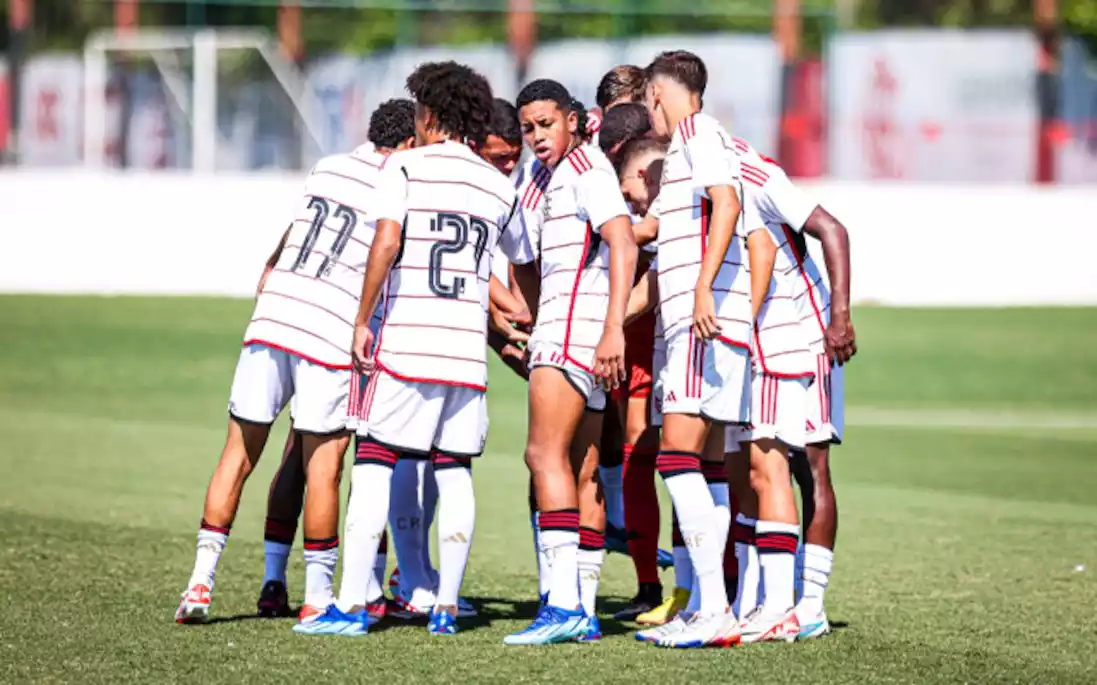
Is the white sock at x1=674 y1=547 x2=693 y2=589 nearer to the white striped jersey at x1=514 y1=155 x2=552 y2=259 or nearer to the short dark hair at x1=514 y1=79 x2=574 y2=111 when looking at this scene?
the white striped jersey at x1=514 y1=155 x2=552 y2=259

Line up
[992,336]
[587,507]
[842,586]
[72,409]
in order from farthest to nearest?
[992,336] → [72,409] → [842,586] → [587,507]

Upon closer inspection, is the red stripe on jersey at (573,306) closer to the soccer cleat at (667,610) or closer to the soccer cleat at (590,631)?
the soccer cleat at (590,631)

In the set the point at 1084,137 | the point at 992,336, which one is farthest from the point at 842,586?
the point at 1084,137

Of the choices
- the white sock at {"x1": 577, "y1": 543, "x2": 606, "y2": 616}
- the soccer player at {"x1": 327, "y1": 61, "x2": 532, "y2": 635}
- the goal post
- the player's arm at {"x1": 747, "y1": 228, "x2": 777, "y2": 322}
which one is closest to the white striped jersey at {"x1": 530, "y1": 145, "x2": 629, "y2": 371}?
the soccer player at {"x1": 327, "y1": 61, "x2": 532, "y2": 635}

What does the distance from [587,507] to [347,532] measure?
1.09 meters

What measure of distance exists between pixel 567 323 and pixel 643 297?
434mm

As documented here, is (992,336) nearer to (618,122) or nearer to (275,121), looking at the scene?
(275,121)

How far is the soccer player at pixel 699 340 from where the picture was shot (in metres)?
6.99

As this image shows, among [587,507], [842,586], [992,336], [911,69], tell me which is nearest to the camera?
[587,507]

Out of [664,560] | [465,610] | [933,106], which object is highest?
[933,106]

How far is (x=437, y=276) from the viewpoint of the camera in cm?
705

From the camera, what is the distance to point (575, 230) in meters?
7.30

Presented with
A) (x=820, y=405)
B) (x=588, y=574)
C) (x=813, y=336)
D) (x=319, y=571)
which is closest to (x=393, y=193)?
(x=319, y=571)

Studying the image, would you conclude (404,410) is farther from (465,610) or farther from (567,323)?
(465,610)
